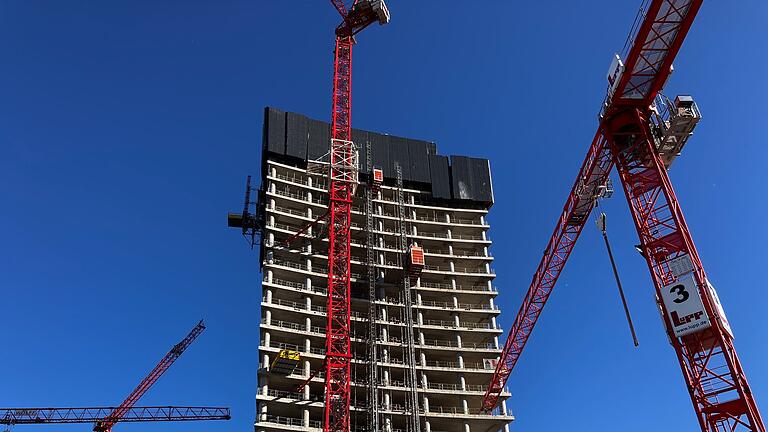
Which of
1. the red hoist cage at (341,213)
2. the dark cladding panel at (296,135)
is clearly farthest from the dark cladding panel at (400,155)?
the red hoist cage at (341,213)

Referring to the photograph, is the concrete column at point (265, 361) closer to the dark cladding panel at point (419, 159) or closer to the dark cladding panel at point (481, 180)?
the dark cladding panel at point (419, 159)

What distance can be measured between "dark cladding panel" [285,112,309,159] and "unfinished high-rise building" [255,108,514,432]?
0.19 m

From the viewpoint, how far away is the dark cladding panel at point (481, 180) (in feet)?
372

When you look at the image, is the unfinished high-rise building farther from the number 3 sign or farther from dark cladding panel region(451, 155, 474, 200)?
the number 3 sign

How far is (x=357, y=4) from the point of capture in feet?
321

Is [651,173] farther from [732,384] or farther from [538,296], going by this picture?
[538,296]

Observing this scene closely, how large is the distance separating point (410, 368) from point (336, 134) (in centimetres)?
3430

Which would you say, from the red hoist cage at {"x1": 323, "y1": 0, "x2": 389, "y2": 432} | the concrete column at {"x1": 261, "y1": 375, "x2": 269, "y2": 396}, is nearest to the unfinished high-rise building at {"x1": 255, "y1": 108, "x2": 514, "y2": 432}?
the concrete column at {"x1": 261, "y1": 375, "x2": 269, "y2": 396}

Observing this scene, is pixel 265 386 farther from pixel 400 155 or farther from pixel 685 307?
pixel 685 307

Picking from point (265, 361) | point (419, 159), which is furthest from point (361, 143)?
point (265, 361)

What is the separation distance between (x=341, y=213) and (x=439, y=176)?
32055 millimetres

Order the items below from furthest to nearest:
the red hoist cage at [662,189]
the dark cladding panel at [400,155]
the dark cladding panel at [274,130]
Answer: the dark cladding panel at [400,155], the dark cladding panel at [274,130], the red hoist cage at [662,189]

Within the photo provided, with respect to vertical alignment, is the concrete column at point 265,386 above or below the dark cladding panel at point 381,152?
below

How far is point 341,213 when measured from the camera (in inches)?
3403
